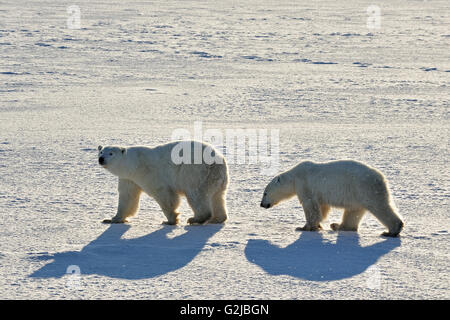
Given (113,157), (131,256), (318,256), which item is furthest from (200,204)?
(318,256)

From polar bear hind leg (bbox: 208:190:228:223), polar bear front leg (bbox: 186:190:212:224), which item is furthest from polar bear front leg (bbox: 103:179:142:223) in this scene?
polar bear hind leg (bbox: 208:190:228:223)

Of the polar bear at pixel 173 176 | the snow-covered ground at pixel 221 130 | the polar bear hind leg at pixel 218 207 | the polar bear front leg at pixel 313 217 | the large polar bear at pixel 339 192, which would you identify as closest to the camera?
the snow-covered ground at pixel 221 130

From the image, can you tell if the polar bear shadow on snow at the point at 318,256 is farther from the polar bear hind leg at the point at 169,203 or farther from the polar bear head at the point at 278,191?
the polar bear hind leg at the point at 169,203

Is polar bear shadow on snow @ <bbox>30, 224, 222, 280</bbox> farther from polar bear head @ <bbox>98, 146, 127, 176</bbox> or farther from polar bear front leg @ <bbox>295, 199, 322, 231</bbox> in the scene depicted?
polar bear front leg @ <bbox>295, 199, 322, 231</bbox>

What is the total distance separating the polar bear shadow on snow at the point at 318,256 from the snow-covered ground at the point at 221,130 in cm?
2

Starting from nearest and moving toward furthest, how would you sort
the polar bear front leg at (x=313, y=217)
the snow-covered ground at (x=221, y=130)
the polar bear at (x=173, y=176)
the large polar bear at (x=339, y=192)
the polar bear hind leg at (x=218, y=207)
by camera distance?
the snow-covered ground at (x=221, y=130) < the large polar bear at (x=339, y=192) < the polar bear front leg at (x=313, y=217) < the polar bear at (x=173, y=176) < the polar bear hind leg at (x=218, y=207)

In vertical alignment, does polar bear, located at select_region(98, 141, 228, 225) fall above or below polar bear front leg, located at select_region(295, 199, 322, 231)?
above

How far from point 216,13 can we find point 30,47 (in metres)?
8.16

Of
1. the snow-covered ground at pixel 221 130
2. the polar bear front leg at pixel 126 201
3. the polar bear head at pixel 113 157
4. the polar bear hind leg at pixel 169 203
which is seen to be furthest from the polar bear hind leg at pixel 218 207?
the polar bear head at pixel 113 157

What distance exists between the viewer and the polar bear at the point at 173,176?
6.48 m

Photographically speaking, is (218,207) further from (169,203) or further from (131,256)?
(131,256)

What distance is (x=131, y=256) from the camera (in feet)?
18.4

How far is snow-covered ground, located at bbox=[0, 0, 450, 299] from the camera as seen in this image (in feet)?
17.2
